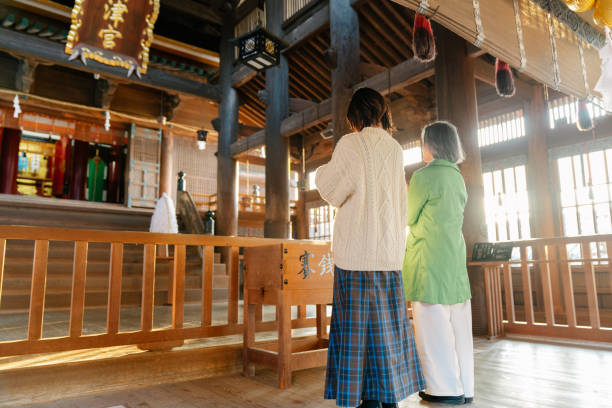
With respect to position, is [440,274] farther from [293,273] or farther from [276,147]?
[276,147]

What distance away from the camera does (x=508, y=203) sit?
846 centimetres

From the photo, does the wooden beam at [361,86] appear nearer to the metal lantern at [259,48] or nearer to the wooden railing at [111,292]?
the metal lantern at [259,48]

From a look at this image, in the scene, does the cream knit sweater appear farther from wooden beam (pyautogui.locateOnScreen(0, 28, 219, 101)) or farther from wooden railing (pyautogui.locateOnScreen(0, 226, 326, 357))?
wooden beam (pyautogui.locateOnScreen(0, 28, 219, 101))

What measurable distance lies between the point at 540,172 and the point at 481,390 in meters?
6.64

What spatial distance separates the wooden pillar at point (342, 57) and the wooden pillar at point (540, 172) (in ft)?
12.1

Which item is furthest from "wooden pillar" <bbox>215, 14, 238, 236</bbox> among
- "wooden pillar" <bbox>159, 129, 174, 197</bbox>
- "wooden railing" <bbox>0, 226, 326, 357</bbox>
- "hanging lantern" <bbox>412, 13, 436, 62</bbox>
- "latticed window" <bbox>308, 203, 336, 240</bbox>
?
"hanging lantern" <bbox>412, 13, 436, 62</bbox>

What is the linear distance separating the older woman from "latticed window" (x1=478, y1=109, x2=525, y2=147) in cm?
655

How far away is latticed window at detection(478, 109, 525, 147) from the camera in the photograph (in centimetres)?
814

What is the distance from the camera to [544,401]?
6.95ft

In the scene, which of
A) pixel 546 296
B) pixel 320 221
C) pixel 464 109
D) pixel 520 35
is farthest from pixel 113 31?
pixel 320 221

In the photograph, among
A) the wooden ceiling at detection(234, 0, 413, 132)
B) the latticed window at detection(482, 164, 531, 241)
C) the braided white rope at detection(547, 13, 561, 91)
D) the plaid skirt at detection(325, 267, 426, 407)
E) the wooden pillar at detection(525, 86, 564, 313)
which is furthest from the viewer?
the latticed window at detection(482, 164, 531, 241)

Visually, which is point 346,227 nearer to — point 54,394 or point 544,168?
point 54,394

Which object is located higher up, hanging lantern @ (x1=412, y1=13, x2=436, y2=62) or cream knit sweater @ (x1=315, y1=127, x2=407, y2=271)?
hanging lantern @ (x1=412, y1=13, x2=436, y2=62)

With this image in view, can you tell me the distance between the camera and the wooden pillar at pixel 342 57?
6023 millimetres
